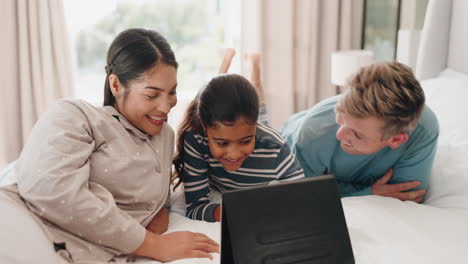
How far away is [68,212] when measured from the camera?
3.08 feet

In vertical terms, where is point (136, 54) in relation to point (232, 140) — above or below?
above

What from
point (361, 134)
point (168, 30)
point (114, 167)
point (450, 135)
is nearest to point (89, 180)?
point (114, 167)

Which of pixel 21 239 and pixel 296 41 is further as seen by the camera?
pixel 296 41

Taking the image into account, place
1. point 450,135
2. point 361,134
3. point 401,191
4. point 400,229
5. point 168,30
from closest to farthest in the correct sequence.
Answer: point 400,229
point 361,134
point 401,191
point 450,135
point 168,30

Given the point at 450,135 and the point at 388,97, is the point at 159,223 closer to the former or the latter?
the point at 388,97

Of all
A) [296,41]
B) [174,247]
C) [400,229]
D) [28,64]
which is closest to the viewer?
[174,247]

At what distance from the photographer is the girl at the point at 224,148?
3.84ft

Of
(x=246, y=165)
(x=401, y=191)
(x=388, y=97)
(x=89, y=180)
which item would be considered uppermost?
(x=388, y=97)

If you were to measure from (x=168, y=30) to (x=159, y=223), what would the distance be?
250 cm

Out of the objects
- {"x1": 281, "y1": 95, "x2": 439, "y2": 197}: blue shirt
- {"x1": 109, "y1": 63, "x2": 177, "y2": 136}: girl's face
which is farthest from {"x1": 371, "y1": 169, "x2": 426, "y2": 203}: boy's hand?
{"x1": 109, "y1": 63, "x2": 177, "y2": 136}: girl's face

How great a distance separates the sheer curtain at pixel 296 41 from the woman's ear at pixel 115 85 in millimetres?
2068

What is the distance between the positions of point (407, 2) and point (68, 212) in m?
2.32

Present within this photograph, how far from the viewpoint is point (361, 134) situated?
50.8 inches

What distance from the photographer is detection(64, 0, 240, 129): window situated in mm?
3254
